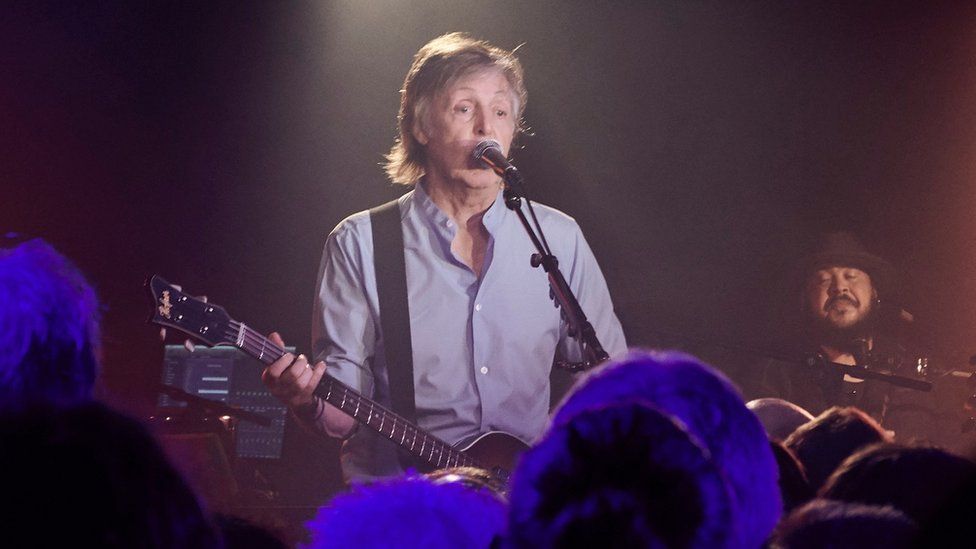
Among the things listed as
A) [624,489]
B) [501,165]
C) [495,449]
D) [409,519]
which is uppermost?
[501,165]

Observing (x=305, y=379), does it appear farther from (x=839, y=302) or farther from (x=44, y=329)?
(x=839, y=302)

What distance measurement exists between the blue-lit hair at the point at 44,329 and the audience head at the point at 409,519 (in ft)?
2.82

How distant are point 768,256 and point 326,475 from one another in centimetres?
292

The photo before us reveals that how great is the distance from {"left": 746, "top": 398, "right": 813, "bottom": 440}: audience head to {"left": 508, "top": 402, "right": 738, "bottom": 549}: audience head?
5.13 ft

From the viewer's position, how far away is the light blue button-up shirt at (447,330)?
3.99m

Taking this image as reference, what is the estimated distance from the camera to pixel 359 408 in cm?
353

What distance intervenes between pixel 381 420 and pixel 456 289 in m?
0.85

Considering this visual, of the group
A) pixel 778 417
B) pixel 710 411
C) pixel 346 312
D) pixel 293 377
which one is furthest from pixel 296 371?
pixel 710 411

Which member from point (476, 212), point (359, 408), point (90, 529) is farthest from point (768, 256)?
point (90, 529)

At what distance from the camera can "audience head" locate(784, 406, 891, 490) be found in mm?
1779

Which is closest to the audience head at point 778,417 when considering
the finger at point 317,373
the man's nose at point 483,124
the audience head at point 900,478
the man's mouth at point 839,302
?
the audience head at point 900,478

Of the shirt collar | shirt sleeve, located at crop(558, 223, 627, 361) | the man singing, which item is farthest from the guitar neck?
shirt sleeve, located at crop(558, 223, 627, 361)

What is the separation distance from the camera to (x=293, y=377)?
3449mm

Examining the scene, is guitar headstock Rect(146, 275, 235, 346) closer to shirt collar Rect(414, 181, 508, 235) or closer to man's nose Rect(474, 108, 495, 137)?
shirt collar Rect(414, 181, 508, 235)
